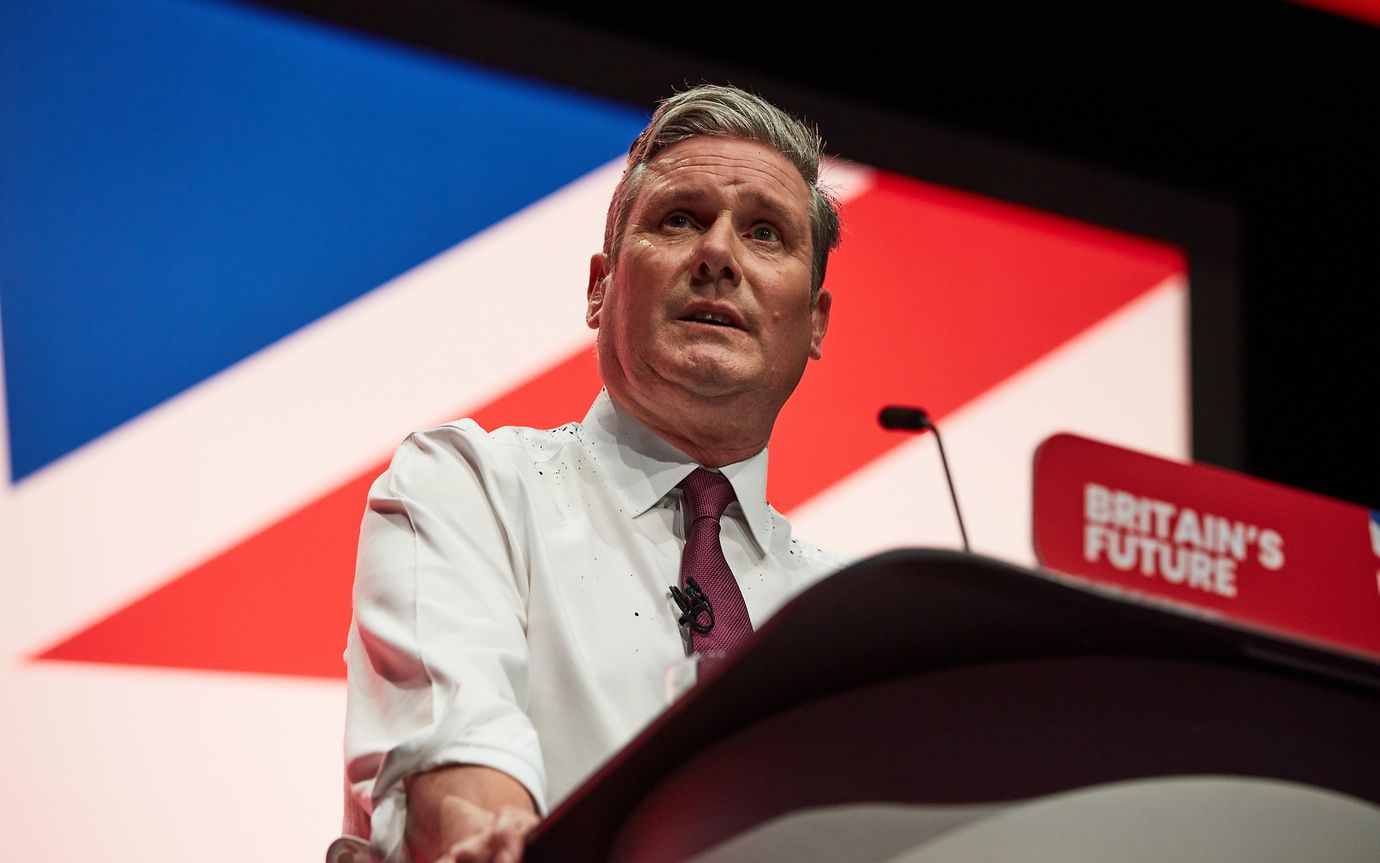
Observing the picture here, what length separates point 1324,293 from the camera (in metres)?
3.60

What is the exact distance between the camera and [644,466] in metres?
1.67

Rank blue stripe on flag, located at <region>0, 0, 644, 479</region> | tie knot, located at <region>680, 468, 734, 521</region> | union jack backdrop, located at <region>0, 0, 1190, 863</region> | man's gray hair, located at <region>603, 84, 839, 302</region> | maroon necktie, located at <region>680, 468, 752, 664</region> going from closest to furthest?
maroon necktie, located at <region>680, 468, 752, 664</region>, tie knot, located at <region>680, 468, 734, 521</region>, man's gray hair, located at <region>603, 84, 839, 302</region>, union jack backdrop, located at <region>0, 0, 1190, 863</region>, blue stripe on flag, located at <region>0, 0, 644, 479</region>

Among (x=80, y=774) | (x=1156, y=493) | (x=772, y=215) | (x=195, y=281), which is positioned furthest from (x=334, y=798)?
(x=1156, y=493)

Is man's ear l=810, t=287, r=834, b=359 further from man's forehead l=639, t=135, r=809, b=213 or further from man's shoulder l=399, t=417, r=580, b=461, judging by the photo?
man's shoulder l=399, t=417, r=580, b=461

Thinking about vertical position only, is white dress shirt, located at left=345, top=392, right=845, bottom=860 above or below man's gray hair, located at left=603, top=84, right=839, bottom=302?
below

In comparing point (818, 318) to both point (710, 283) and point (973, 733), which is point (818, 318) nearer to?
point (710, 283)

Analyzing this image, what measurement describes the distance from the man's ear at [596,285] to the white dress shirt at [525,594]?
20cm

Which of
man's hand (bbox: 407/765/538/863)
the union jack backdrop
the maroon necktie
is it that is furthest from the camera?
the union jack backdrop

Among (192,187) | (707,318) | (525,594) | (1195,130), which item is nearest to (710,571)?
(525,594)

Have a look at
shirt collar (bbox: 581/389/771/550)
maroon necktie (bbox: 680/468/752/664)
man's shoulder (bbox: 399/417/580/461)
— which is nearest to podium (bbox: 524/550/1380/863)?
maroon necktie (bbox: 680/468/752/664)

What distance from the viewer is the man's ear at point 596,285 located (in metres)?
1.95

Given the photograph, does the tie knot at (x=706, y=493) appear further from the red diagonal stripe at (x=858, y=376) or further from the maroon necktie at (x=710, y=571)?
the red diagonal stripe at (x=858, y=376)

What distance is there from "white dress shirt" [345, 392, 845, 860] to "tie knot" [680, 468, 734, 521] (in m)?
0.02

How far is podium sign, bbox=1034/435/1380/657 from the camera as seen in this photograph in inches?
40.2
